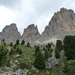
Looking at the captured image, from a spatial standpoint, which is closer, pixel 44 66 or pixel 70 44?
pixel 44 66

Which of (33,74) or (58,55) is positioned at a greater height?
(58,55)

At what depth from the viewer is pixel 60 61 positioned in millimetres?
62344

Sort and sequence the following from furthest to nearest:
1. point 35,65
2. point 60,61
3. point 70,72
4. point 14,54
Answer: point 14,54 < point 60,61 < point 35,65 < point 70,72

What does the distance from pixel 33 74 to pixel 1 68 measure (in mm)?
9563

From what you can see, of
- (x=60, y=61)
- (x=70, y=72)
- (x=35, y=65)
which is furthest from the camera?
(x=60, y=61)

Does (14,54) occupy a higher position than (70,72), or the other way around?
(14,54)

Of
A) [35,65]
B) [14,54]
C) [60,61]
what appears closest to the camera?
[35,65]

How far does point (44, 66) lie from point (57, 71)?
484cm

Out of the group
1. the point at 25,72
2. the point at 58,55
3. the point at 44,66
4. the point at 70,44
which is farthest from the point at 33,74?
the point at 70,44

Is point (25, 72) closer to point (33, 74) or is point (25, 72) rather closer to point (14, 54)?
point (33, 74)

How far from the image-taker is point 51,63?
192 ft

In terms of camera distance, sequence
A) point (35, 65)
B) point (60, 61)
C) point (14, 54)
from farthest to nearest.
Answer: point (14, 54) < point (60, 61) < point (35, 65)

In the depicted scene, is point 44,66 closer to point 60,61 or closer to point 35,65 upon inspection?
point 35,65

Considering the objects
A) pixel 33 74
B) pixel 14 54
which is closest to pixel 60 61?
pixel 33 74
